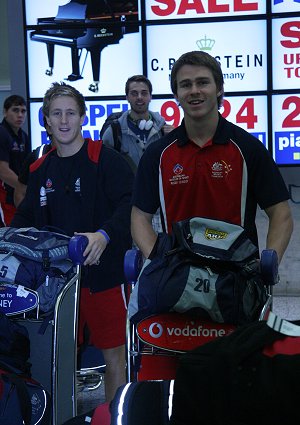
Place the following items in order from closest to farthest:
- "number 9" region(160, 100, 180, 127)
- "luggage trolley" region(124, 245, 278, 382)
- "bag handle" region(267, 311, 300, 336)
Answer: "bag handle" region(267, 311, 300, 336), "luggage trolley" region(124, 245, 278, 382), "number 9" region(160, 100, 180, 127)

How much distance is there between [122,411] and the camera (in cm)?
122

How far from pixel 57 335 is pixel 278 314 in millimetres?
3081

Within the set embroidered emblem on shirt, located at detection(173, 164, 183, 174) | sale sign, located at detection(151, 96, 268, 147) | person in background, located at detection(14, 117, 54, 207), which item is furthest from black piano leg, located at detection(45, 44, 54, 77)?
embroidered emblem on shirt, located at detection(173, 164, 183, 174)

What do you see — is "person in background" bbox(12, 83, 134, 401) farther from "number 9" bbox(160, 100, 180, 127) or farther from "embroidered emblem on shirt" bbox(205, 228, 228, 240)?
"number 9" bbox(160, 100, 180, 127)

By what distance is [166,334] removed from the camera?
2129mm

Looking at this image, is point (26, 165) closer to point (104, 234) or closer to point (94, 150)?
point (94, 150)

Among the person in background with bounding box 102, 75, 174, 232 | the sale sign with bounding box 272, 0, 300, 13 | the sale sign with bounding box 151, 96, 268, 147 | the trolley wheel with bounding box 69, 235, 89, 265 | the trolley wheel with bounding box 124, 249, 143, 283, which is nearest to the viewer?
the trolley wheel with bounding box 124, 249, 143, 283

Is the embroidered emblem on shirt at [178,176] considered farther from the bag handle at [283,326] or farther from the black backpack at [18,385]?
the bag handle at [283,326]

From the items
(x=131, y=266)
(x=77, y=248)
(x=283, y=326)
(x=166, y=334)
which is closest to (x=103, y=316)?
(x=77, y=248)

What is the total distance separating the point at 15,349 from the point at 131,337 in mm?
672

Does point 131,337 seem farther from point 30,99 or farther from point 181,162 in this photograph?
point 30,99

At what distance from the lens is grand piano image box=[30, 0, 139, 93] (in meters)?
5.84

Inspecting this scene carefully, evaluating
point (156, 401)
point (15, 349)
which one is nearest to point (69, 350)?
point (15, 349)

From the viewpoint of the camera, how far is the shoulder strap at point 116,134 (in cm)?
504
